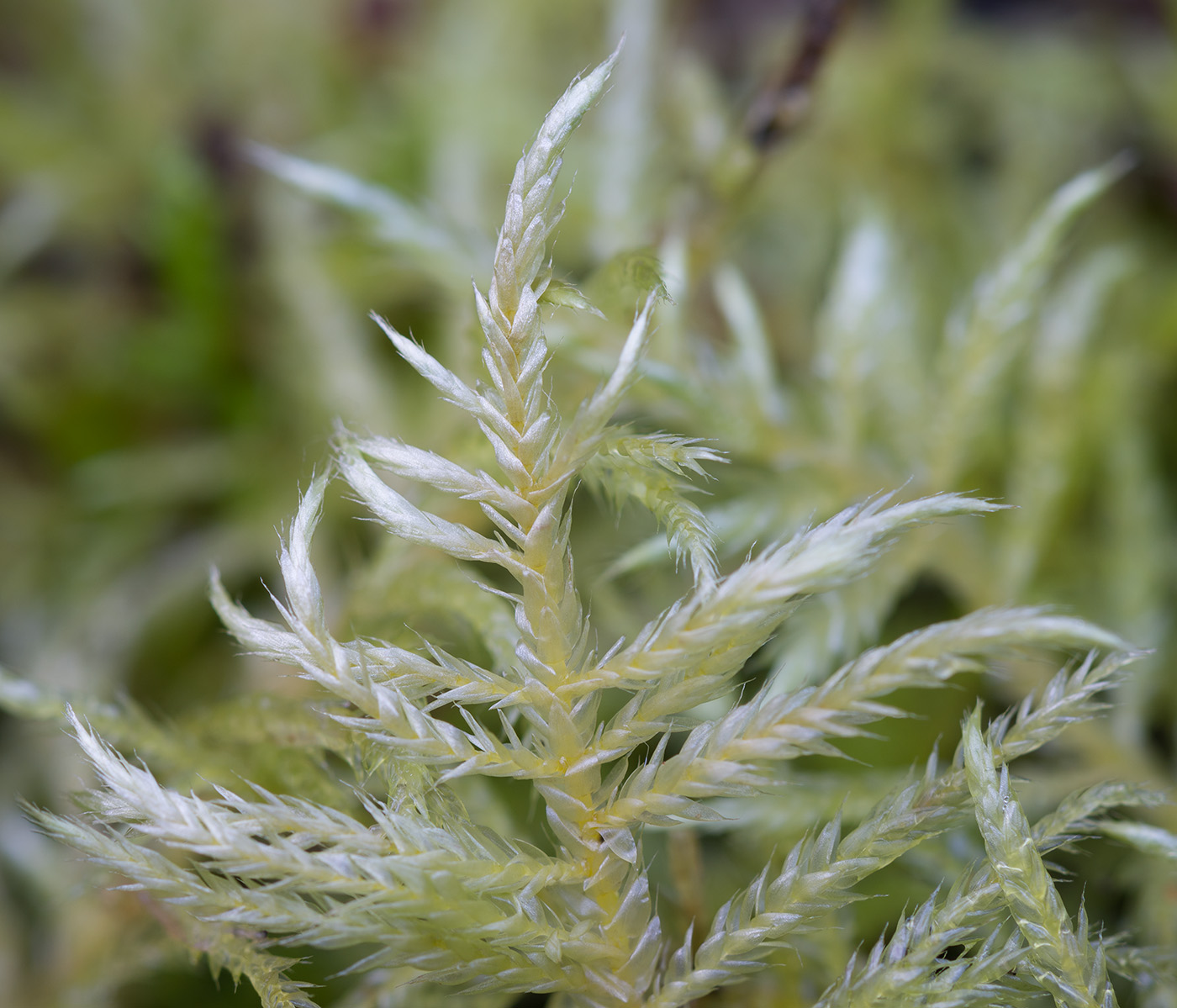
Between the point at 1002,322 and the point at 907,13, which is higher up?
the point at 907,13

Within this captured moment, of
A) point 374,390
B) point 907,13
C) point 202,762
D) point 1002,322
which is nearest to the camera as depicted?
point 202,762

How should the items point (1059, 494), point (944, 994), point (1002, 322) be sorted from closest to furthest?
point (944, 994) → point (1002, 322) → point (1059, 494)

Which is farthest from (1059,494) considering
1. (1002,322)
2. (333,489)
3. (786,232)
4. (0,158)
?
(0,158)

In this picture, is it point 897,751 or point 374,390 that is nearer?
point 897,751

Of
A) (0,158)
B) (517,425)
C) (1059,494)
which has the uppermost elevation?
(0,158)

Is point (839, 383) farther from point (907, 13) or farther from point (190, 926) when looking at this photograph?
point (907, 13)

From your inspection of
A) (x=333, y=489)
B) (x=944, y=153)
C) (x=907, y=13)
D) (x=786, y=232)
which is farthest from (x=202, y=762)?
(x=907, y=13)
